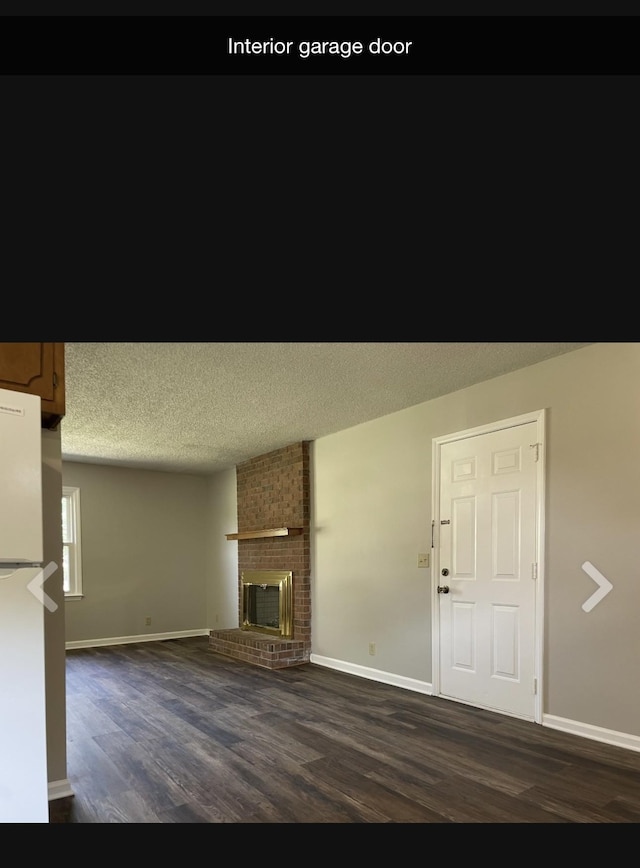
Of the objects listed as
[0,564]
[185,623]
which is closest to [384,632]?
[0,564]

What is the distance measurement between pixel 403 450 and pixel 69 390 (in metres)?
2.52

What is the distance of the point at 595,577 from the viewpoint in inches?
112

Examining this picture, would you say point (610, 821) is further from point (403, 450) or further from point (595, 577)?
point (403, 450)

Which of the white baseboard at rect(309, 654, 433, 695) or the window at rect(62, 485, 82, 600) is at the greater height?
the window at rect(62, 485, 82, 600)

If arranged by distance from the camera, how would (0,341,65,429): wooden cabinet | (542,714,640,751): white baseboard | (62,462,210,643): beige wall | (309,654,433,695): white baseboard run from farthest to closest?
(62,462,210,643): beige wall < (309,654,433,695): white baseboard < (542,714,640,751): white baseboard < (0,341,65,429): wooden cabinet

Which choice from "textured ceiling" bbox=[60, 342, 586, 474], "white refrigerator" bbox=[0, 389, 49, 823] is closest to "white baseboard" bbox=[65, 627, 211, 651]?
"textured ceiling" bbox=[60, 342, 586, 474]

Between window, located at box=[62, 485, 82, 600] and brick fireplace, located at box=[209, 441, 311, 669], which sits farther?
window, located at box=[62, 485, 82, 600]

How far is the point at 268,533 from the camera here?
5551mm

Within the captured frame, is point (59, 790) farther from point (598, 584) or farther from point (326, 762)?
point (598, 584)

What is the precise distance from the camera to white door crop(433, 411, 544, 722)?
319 centimetres

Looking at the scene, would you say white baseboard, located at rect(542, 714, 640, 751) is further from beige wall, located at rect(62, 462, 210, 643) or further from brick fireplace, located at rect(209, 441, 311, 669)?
beige wall, located at rect(62, 462, 210, 643)

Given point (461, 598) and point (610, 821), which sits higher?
point (461, 598)

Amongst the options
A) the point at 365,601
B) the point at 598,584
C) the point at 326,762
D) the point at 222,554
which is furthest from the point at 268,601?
the point at 598,584

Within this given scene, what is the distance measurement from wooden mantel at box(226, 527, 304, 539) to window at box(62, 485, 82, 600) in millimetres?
1824
